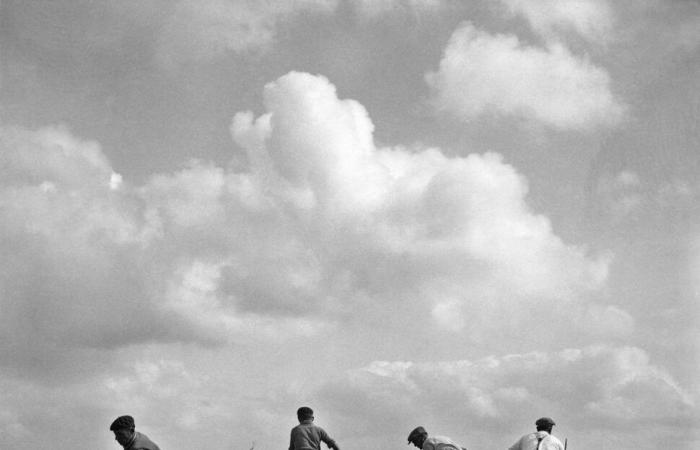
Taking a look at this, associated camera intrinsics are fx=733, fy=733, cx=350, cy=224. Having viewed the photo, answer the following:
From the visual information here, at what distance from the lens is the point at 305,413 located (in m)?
16.5

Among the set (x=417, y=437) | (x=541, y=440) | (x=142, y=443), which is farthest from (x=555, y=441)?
(x=142, y=443)

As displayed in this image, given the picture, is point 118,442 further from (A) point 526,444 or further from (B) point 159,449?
(A) point 526,444

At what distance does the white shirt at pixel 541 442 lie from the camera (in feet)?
51.3

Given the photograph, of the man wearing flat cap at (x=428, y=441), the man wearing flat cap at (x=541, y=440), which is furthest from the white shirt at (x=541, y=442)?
the man wearing flat cap at (x=428, y=441)

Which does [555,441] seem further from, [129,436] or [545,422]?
[129,436]

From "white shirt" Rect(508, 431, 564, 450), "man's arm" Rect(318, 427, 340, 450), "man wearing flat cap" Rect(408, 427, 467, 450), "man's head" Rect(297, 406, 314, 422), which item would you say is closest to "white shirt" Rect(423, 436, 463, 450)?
"man wearing flat cap" Rect(408, 427, 467, 450)

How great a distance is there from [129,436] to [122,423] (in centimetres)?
25

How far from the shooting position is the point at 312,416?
1659cm

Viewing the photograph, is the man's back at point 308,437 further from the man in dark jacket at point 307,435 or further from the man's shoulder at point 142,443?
the man's shoulder at point 142,443

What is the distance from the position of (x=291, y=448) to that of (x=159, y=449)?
4962 mm

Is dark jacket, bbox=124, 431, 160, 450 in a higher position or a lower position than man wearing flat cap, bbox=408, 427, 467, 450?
lower

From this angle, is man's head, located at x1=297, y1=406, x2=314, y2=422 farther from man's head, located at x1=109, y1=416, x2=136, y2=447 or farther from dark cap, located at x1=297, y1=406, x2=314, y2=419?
man's head, located at x1=109, y1=416, x2=136, y2=447

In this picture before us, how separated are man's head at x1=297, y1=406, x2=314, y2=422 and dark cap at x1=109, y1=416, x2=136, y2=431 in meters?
A: 5.08

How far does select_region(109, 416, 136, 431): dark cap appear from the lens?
12.0 meters
